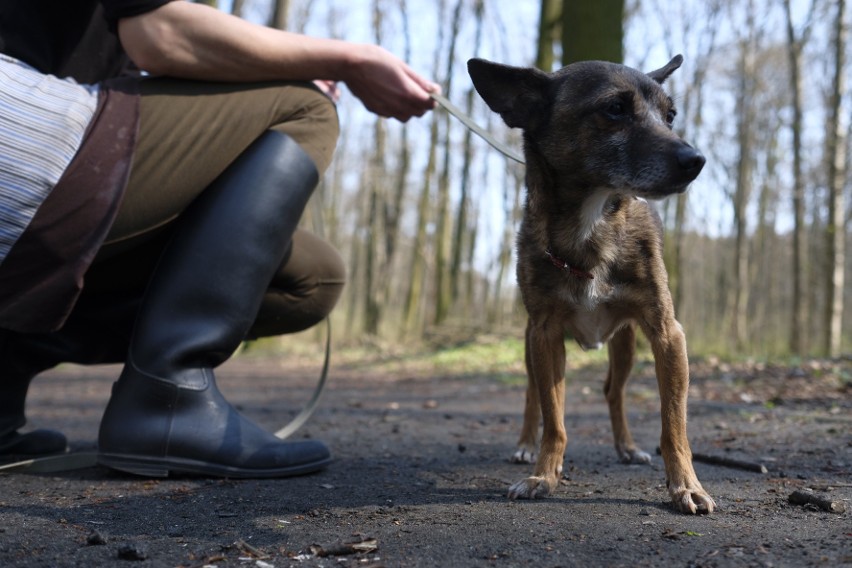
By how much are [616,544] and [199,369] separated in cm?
180

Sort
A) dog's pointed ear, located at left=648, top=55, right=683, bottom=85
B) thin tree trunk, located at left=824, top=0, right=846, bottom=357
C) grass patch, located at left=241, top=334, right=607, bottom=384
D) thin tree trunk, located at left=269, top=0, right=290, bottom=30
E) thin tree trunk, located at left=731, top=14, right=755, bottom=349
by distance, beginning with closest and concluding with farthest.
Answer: dog's pointed ear, located at left=648, top=55, right=683, bottom=85, grass patch, located at left=241, top=334, right=607, bottom=384, thin tree trunk, located at left=269, top=0, right=290, bottom=30, thin tree trunk, located at left=824, top=0, right=846, bottom=357, thin tree trunk, located at left=731, top=14, right=755, bottom=349

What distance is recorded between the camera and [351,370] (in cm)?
1558

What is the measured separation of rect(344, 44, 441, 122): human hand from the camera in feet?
10.6

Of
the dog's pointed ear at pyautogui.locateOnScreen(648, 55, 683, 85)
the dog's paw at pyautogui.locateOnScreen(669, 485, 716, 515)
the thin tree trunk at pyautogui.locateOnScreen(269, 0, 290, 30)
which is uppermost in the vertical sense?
the thin tree trunk at pyautogui.locateOnScreen(269, 0, 290, 30)

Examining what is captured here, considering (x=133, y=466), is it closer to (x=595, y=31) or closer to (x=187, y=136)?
(x=187, y=136)

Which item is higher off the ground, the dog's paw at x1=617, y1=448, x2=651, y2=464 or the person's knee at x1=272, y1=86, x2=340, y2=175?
the person's knee at x1=272, y1=86, x2=340, y2=175

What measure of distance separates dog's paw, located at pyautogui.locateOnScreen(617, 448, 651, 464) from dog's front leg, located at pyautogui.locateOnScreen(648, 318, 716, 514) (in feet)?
2.97

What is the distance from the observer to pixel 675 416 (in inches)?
110

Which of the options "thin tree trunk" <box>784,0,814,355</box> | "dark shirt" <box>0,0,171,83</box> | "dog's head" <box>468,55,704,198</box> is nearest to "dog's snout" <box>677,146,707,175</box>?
"dog's head" <box>468,55,704,198</box>

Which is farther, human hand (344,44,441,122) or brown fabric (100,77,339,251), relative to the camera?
human hand (344,44,441,122)

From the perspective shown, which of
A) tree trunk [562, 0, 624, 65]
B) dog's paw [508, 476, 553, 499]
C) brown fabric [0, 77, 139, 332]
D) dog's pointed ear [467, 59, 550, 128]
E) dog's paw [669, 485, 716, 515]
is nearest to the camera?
dog's paw [669, 485, 716, 515]

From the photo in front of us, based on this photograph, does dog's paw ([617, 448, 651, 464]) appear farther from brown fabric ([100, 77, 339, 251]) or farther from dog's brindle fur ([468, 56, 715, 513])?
brown fabric ([100, 77, 339, 251])

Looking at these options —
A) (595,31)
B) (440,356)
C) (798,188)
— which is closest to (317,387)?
(595,31)

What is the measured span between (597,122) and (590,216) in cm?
41
